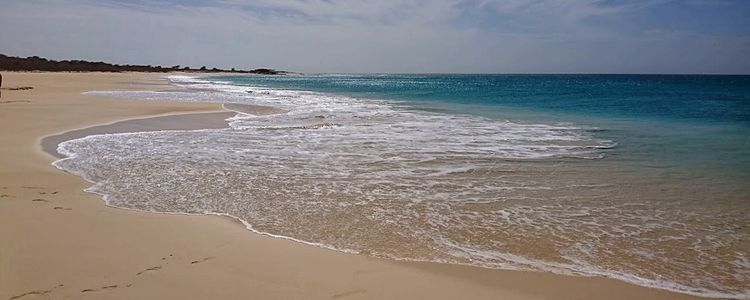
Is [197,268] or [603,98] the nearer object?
[197,268]

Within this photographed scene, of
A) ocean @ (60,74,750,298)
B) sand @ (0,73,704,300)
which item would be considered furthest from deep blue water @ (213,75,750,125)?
sand @ (0,73,704,300)

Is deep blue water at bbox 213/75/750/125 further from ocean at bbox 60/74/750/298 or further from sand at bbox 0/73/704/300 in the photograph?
sand at bbox 0/73/704/300

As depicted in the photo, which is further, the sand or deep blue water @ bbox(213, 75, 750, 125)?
deep blue water @ bbox(213, 75, 750, 125)

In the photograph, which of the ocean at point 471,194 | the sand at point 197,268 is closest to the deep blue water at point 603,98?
the ocean at point 471,194

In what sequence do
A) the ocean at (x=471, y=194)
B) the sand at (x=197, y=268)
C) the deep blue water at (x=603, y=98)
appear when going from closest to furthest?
the sand at (x=197, y=268) → the ocean at (x=471, y=194) → the deep blue water at (x=603, y=98)

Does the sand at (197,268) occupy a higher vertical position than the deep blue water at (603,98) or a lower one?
lower

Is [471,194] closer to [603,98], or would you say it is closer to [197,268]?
[197,268]

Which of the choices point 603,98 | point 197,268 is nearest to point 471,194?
point 197,268

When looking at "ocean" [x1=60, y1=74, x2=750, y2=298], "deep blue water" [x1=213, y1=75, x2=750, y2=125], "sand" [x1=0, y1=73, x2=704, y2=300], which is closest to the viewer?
"sand" [x1=0, y1=73, x2=704, y2=300]

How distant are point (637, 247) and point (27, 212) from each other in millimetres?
6620

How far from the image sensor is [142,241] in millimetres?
5297

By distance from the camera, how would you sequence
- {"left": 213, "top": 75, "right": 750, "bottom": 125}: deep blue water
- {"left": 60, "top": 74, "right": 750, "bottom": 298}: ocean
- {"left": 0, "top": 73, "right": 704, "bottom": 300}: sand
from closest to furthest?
{"left": 0, "top": 73, "right": 704, "bottom": 300}: sand → {"left": 60, "top": 74, "right": 750, "bottom": 298}: ocean → {"left": 213, "top": 75, "right": 750, "bottom": 125}: deep blue water

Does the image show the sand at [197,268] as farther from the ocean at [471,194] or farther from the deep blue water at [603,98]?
the deep blue water at [603,98]

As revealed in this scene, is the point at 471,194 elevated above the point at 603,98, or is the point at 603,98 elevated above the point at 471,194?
the point at 603,98
